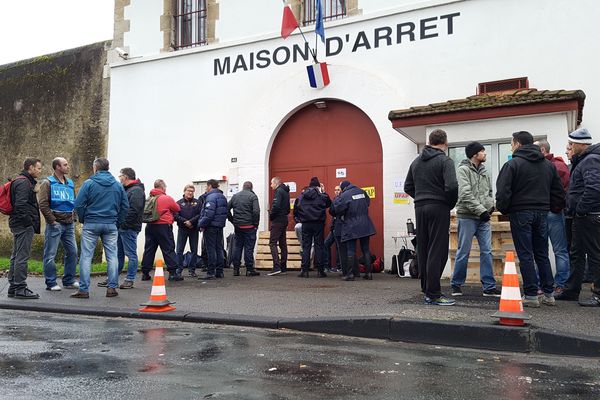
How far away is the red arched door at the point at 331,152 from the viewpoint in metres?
A: 12.0

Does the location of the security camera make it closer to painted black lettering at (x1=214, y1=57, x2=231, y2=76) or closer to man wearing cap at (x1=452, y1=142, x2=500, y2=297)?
A: painted black lettering at (x1=214, y1=57, x2=231, y2=76)

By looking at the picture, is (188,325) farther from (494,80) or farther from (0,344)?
(494,80)

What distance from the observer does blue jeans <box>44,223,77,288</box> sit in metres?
8.37

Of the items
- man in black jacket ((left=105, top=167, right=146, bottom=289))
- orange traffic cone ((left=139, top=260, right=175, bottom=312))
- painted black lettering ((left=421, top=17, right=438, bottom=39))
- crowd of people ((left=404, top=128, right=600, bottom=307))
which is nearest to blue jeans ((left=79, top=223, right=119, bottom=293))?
man in black jacket ((left=105, top=167, right=146, bottom=289))

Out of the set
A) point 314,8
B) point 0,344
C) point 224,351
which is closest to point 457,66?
point 314,8

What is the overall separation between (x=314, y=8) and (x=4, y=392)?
11.1 metres

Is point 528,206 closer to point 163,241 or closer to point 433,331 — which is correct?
point 433,331

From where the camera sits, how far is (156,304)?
6695 mm

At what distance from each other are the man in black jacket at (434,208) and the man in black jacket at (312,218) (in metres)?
4.04

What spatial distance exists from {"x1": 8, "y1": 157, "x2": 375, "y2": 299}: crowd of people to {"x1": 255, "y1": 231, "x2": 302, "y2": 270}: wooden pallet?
0.32 m

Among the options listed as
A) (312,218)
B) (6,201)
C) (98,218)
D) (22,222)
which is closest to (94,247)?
(98,218)

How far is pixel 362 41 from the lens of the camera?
1195cm

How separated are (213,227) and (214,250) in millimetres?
415

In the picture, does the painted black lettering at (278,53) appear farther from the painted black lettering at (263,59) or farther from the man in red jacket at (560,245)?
the man in red jacket at (560,245)
